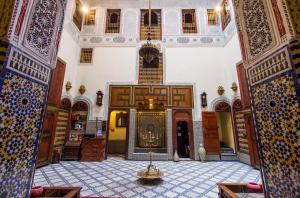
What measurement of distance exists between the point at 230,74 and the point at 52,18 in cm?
631

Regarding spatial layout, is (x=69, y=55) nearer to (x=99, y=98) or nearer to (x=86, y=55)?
(x=86, y=55)

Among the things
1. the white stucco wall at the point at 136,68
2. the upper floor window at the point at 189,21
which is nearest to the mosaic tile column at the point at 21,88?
the white stucco wall at the point at 136,68

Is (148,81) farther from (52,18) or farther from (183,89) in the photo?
(52,18)

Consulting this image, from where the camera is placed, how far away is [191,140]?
239 inches

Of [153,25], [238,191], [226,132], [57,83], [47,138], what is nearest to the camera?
[238,191]

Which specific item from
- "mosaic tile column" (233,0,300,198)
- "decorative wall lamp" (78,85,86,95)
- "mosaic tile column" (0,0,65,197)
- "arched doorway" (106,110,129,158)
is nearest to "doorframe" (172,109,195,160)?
"arched doorway" (106,110,129,158)

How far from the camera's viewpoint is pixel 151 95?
21.3 feet

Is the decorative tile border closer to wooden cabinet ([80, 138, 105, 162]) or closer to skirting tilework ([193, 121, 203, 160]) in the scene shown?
wooden cabinet ([80, 138, 105, 162])

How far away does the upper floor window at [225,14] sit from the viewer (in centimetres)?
655

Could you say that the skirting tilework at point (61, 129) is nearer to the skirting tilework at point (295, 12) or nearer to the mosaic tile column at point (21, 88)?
the mosaic tile column at point (21, 88)

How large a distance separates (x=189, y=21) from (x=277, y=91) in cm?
768

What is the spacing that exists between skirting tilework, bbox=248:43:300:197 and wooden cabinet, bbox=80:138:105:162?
5.33 m

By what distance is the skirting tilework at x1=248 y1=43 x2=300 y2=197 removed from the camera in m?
0.99

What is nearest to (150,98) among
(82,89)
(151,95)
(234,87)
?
(151,95)
